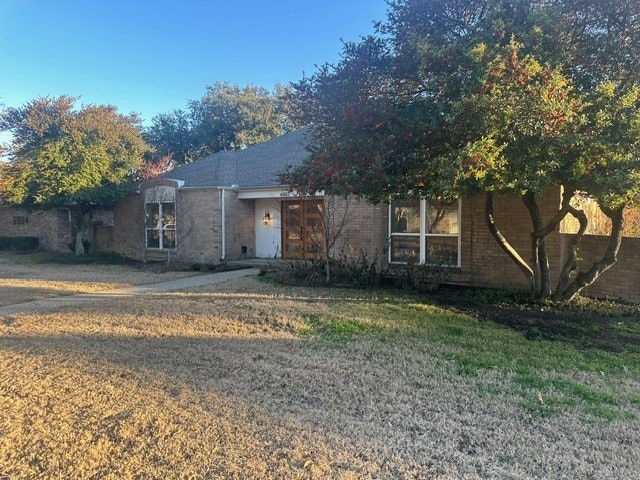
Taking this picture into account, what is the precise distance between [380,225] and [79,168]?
1193 centimetres

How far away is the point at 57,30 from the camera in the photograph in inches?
529

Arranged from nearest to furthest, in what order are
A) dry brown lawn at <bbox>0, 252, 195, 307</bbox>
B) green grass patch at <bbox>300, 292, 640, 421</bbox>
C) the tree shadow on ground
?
green grass patch at <bbox>300, 292, 640, 421</bbox> < the tree shadow on ground < dry brown lawn at <bbox>0, 252, 195, 307</bbox>

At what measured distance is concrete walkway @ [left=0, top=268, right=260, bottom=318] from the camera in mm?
7949

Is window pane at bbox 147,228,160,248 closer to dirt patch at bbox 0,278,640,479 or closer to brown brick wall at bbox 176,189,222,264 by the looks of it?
brown brick wall at bbox 176,189,222,264

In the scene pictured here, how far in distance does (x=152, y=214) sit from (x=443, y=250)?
11.6 meters

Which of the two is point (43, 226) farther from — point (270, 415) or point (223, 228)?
point (270, 415)

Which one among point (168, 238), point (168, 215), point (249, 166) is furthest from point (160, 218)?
point (249, 166)

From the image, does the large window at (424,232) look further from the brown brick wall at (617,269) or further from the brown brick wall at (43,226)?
the brown brick wall at (43,226)

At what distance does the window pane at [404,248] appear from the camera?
11234 millimetres

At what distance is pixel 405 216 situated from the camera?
11.5 meters

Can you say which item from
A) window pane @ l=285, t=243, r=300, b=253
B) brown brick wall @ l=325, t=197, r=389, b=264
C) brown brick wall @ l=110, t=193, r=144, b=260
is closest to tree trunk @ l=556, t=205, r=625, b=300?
brown brick wall @ l=325, t=197, r=389, b=264

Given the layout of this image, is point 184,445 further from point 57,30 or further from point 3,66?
point 3,66

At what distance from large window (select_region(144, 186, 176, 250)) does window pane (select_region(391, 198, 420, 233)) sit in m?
8.75

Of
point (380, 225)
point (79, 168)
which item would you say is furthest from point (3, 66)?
point (380, 225)
